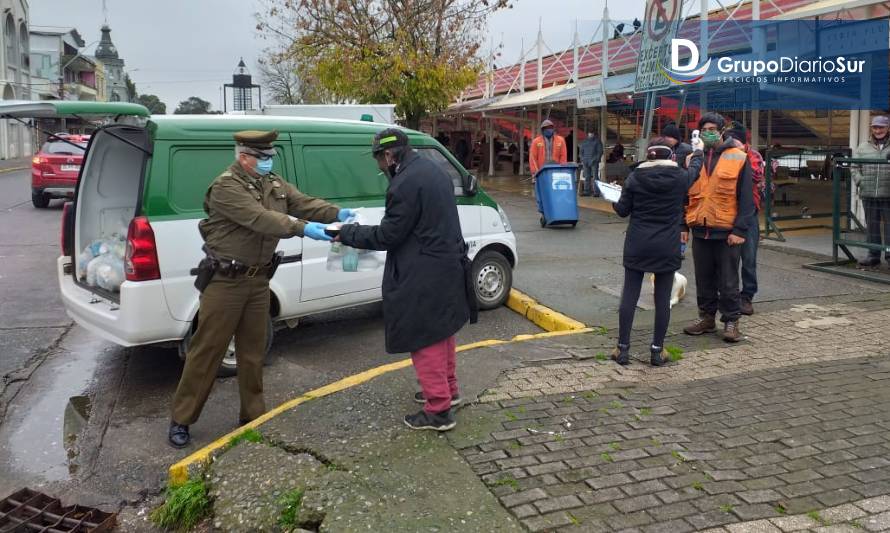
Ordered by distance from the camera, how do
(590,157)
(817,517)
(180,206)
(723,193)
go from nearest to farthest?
1. (817,517)
2. (180,206)
3. (723,193)
4. (590,157)

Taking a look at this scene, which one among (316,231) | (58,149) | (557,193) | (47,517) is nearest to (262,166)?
(316,231)

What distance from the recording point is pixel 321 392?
509cm

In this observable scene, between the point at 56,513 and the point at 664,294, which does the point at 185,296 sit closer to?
the point at 56,513

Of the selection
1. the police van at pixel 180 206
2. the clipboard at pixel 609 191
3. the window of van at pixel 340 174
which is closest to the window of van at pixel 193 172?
the police van at pixel 180 206

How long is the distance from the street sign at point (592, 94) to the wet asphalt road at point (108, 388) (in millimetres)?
9782

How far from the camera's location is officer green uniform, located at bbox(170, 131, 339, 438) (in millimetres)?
4449

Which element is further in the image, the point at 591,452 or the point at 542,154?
the point at 542,154

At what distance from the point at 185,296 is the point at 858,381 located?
4727 millimetres

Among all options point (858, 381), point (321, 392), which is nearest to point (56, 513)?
point (321, 392)

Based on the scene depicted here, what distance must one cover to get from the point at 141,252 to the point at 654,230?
3.59 metres

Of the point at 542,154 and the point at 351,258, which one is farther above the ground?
the point at 542,154

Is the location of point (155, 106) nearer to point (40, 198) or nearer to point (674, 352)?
point (40, 198)

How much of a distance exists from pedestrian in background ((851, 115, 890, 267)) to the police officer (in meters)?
6.65

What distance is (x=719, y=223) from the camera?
6203 mm
